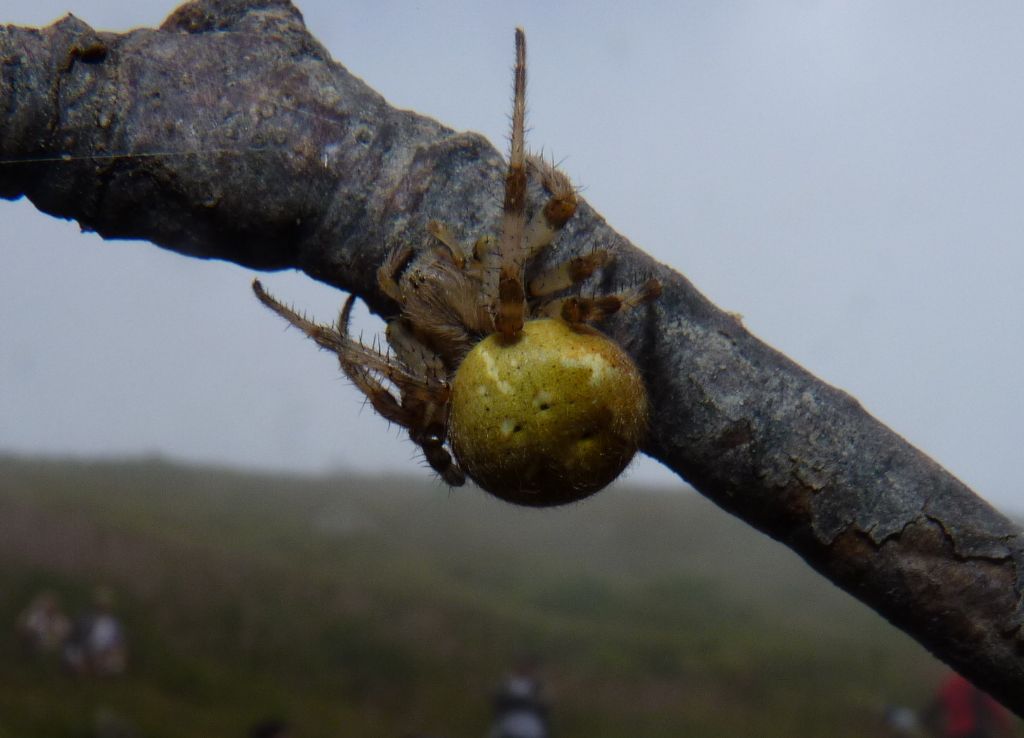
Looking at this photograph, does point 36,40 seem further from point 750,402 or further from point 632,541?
point 632,541

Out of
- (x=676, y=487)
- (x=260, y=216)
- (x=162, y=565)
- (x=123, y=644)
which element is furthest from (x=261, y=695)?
(x=676, y=487)

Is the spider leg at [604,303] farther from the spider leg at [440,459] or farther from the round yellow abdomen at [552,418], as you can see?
the spider leg at [440,459]

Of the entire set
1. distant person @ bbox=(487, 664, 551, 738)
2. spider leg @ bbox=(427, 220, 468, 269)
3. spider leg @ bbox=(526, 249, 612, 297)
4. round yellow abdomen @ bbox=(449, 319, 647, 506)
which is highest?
spider leg @ bbox=(526, 249, 612, 297)

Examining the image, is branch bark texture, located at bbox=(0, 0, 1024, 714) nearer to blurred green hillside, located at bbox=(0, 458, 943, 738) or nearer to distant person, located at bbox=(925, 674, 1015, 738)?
blurred green hillside, located at bbox=(0, 458, 943, 738)

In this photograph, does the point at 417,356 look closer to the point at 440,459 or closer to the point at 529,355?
the point at 440,459

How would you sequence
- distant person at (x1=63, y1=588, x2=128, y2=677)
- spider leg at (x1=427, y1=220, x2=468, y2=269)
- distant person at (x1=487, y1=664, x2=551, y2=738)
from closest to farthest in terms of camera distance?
spider leg at (x1=427, y1=220, x2=468, y2=269) → distant person at (x1=487, y1=664, x2=551, y2=738) → distant person at (x1=63, y1=588, x2=128, y2=677)

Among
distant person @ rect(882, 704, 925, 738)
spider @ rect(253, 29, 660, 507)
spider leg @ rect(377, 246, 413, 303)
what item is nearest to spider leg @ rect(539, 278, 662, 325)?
spider @ rect(253, 29, 660, 507)
